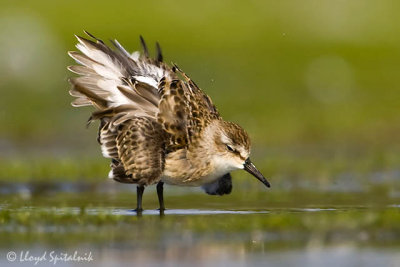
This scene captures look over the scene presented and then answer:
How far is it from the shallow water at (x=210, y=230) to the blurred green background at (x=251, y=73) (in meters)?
4.36

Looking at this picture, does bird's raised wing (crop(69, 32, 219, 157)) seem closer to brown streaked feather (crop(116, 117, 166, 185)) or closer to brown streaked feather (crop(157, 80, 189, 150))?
brown streaked feather (crop(157, 80, 189, 150))

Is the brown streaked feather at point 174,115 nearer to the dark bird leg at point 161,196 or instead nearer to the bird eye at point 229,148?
the bird eye at point 229,148

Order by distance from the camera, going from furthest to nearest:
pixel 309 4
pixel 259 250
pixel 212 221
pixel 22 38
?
1. pixel 309 4
2. pixel 22 38
3. pixel 212 221
4. pixel 259 250

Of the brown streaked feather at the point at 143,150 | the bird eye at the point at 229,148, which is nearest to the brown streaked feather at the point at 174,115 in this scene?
the brown streaked feather at the point at 143,150

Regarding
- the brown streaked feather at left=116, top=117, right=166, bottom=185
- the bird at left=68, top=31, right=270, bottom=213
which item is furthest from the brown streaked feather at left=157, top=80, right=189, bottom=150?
the brown streaked feather at left=116, top=117, right=166, bottom=185

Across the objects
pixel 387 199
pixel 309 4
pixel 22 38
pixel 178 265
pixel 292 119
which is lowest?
pixel 178 265

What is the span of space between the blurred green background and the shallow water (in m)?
4.36

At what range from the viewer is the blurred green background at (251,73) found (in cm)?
2662

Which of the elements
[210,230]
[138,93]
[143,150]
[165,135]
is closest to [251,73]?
[138,93]

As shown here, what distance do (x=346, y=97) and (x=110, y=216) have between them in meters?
20.0

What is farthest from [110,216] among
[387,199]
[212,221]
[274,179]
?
[274,179]

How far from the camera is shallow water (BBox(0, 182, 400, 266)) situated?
1124 cm

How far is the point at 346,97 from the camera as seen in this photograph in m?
33.4

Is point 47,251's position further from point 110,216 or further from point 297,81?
point 297,81
